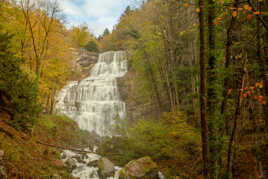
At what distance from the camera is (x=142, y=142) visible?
7.21 meters

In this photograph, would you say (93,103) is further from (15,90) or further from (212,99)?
(212,99)

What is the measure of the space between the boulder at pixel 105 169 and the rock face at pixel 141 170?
0.71 meters

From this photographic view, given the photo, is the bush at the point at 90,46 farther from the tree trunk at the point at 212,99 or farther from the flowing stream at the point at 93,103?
the tree trunk at the point at 212,99

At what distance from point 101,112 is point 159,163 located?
1056 centimetres

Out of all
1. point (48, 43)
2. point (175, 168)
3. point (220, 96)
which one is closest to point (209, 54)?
point (220, 96)

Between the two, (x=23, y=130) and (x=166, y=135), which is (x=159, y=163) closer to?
(x=166, y=135)

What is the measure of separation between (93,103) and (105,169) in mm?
11093

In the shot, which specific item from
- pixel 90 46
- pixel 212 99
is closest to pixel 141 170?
pixel 212 99

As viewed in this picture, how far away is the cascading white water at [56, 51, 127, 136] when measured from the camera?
625 inches

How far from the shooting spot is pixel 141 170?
20.7 feet

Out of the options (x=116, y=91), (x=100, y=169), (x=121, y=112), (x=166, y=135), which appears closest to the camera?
(x=166, y=135)

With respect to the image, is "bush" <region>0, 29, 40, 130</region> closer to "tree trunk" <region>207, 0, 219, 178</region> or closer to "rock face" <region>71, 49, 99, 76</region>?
"tree trunk" <region>207, 0, 219, 178</region>


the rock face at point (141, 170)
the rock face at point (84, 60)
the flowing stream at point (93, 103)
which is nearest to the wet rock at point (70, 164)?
the rock face at point (141, 170)

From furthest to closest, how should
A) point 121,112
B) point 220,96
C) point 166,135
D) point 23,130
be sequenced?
point 121,112, point 166,135, point 23,130, point 220,96
